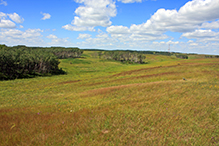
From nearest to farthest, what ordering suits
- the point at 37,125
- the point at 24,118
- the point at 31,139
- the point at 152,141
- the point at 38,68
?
the point at 152,141 → the point at 31,139 → the point at 37,125 → the point at 24,118 → the point at 38,68

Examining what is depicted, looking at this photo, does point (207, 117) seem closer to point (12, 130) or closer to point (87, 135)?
point (87, 135)

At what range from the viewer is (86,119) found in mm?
10594

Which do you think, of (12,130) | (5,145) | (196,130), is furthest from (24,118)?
(196,130)

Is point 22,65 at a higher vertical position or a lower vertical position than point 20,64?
lower

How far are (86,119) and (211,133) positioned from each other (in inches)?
321

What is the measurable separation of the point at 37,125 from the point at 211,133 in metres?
11.5

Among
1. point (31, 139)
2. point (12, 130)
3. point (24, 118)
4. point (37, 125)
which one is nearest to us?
point (31, 139)

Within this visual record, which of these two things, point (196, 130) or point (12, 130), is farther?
point (12, 130)

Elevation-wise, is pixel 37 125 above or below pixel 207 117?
below

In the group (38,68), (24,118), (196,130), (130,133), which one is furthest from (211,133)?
(38,68)

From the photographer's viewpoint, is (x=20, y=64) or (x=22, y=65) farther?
(x=22, y=65)

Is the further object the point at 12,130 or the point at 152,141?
the point at 12,130

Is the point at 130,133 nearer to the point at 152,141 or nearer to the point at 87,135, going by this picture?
the point at 152,141

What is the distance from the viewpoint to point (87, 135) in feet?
27.2
